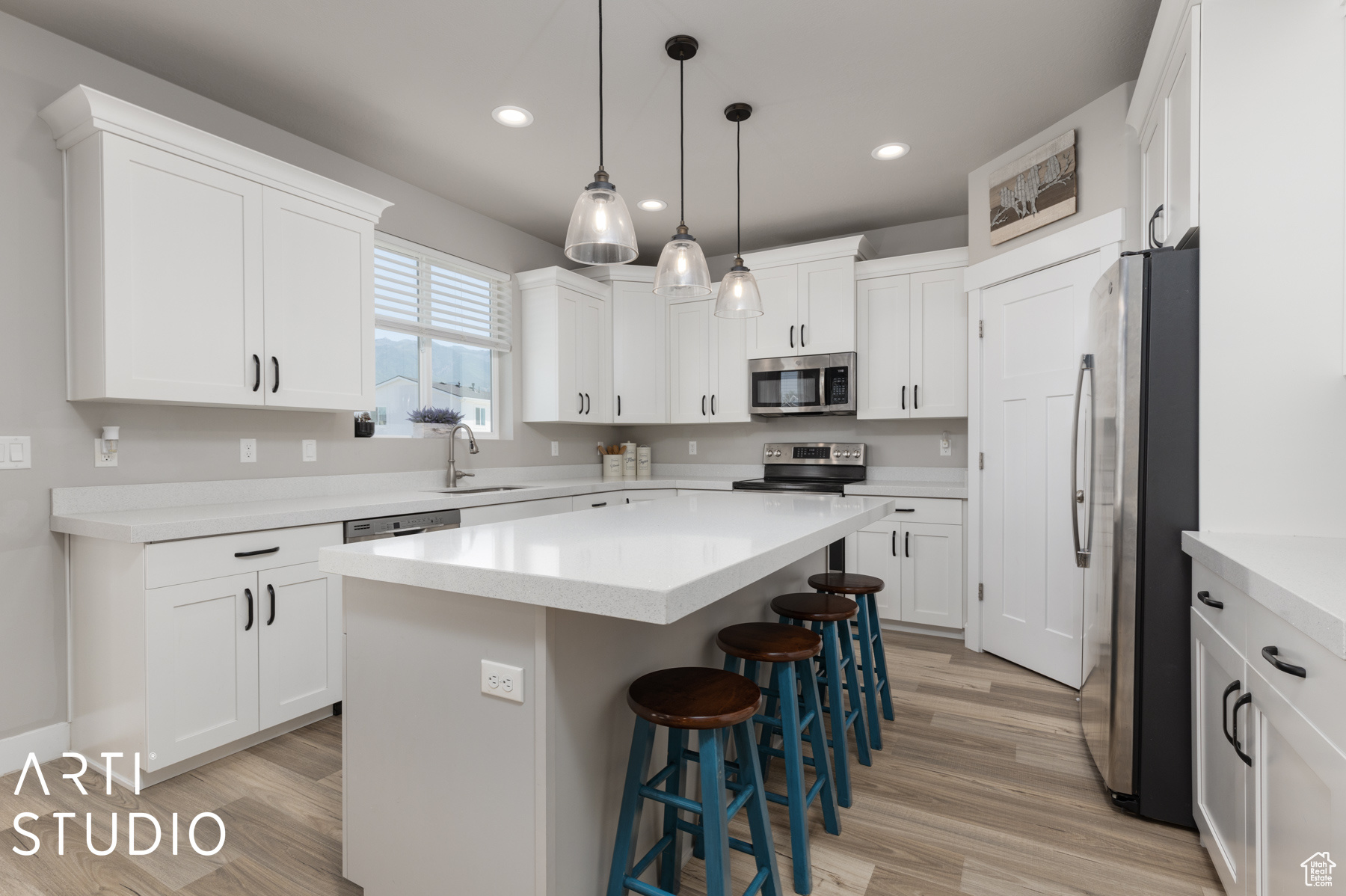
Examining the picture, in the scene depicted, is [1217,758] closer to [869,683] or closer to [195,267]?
[869,683]

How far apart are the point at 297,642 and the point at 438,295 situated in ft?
7.17

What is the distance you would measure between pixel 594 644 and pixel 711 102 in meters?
2.45

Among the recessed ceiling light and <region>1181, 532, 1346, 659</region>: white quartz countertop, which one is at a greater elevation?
the recessed ceiling light

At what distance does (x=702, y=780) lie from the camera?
127cm

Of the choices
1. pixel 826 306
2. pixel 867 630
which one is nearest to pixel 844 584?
pixel 867 630

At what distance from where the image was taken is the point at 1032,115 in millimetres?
3018

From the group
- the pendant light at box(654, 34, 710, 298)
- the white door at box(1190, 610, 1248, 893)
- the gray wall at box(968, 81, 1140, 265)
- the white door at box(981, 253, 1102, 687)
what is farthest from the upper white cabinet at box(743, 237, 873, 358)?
the white door at box(1190, 610, 1248, 893)

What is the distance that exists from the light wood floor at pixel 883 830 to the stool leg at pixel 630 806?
0.34 metres

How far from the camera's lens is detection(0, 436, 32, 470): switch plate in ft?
7.26

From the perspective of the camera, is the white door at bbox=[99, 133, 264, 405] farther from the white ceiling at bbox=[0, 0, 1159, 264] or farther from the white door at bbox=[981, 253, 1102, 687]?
the white door at bbox=[981, 253, 1102, 687]

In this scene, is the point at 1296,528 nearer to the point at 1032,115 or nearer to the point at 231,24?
the point at 1032,115

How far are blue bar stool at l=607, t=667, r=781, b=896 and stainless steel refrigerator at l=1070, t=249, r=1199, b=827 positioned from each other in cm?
122

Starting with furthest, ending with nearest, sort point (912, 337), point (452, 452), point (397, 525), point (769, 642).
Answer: point (912, 337)
point (452, 452)
point (397, 525)
point (769, 642)

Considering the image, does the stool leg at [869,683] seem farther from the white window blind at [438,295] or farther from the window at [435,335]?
the white window blind at [438,295]
